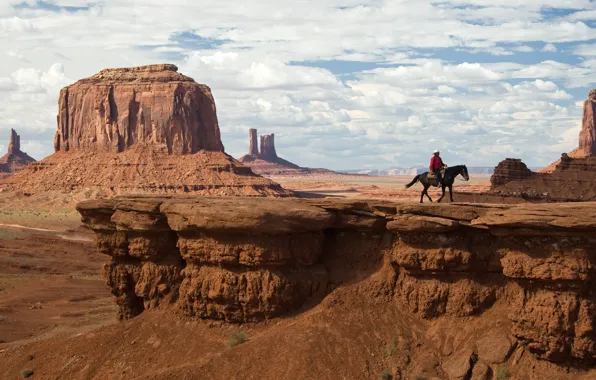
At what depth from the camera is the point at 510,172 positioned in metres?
60.2

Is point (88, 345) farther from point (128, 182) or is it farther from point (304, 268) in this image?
point (128, 182)

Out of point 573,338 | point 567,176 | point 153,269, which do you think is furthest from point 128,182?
point 573,338

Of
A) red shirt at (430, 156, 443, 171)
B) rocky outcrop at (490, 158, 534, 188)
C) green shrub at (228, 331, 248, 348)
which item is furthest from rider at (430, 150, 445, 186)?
rocky outcrop at (490, 158, 534, 188)

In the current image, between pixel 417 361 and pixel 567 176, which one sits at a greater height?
pixel 567 176

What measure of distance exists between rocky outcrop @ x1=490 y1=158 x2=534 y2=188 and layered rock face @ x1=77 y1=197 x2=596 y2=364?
39421mm

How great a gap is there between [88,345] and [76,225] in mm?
72120

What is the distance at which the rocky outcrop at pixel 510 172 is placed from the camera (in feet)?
197

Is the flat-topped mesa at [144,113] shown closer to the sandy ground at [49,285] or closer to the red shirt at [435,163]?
the sandy ground at [49,285]

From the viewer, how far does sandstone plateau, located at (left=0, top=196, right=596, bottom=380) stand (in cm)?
1925

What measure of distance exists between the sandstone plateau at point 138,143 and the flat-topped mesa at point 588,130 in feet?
160

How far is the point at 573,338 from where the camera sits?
62.5 ft

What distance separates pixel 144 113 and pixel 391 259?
104 meters

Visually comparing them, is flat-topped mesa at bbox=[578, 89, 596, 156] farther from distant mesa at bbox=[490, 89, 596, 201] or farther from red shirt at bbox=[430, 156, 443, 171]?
red shirt at bbox=[430, 156, 443, 171]

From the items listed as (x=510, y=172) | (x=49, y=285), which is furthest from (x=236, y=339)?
(x=510, y=172)
